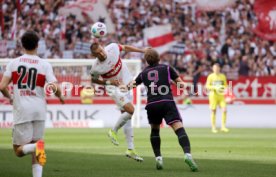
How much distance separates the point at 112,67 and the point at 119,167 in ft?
9.77

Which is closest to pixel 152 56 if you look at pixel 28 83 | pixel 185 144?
pixel 185 144

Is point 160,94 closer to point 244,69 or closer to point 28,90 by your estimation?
point 28,90

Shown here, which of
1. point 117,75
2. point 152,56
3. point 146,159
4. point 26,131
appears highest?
point 152,56

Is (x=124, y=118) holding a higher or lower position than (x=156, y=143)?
higher

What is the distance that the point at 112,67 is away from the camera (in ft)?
58.1

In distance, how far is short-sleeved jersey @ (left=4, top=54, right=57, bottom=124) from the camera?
1151cm

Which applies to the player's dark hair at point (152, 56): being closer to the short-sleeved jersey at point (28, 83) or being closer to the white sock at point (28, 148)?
the short-sleeved jersey at point (28, 83)

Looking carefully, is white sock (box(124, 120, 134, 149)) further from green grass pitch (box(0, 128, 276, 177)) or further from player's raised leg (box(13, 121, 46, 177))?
player's raised leg (box(13, 121, 46, 177))

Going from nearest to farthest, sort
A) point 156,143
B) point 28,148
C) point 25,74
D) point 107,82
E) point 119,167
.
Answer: point 28,148 → point 25,74 → point 156,143 → point 119,167 → point 107,82

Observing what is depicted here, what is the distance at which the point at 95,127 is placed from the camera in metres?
34.4

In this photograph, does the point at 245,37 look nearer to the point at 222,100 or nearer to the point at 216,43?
the point at 216,43

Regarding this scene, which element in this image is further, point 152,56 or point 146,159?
point 146,159

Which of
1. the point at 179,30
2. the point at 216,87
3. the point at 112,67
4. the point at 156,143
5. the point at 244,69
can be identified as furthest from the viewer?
the point at 179,30

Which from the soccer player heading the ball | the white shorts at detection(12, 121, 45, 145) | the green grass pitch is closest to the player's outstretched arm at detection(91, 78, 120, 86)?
the green grass pitch
